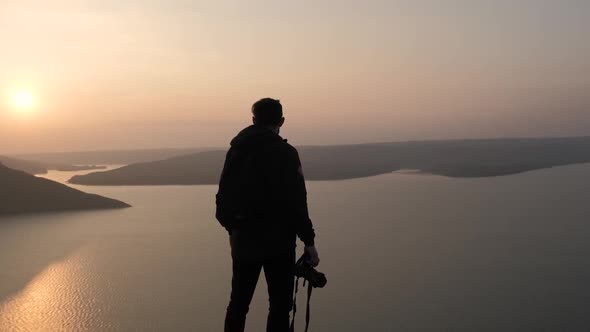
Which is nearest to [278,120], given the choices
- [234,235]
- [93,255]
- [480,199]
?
[234,235]

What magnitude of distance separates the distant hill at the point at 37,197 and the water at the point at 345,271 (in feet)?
7.13

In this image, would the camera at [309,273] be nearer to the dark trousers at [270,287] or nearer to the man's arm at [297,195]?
the dark trousers at [270,287]

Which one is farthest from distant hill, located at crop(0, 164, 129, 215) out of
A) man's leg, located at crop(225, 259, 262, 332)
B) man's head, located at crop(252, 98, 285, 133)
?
man's head, located at crop(252, 98, 285, 133)

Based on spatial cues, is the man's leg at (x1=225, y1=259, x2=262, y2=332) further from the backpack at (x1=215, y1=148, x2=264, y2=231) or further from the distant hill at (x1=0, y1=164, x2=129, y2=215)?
the distant hill at (x1=0, y1=164, x2=129, y2=215)

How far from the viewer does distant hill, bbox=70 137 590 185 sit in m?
62.0

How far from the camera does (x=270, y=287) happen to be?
10.4ft

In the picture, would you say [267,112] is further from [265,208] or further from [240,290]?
[240,290]

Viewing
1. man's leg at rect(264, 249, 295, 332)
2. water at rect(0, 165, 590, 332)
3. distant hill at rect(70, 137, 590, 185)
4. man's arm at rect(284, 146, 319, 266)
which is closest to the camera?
man's arm at rect(284, 146, 319, 266)

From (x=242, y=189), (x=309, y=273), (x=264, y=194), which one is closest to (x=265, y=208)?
(x=264, y=194)

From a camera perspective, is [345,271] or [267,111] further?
[345,271]

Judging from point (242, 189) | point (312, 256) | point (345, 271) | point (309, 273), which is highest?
point (242, 189)

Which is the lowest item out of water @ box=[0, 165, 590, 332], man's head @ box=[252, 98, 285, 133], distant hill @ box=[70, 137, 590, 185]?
water @ box=[0, 165, 590, 332]

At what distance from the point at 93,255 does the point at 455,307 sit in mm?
12016

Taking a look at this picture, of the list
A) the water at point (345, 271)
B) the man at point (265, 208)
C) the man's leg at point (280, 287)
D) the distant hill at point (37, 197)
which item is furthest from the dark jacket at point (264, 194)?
the distant hill at point (37, 197)
